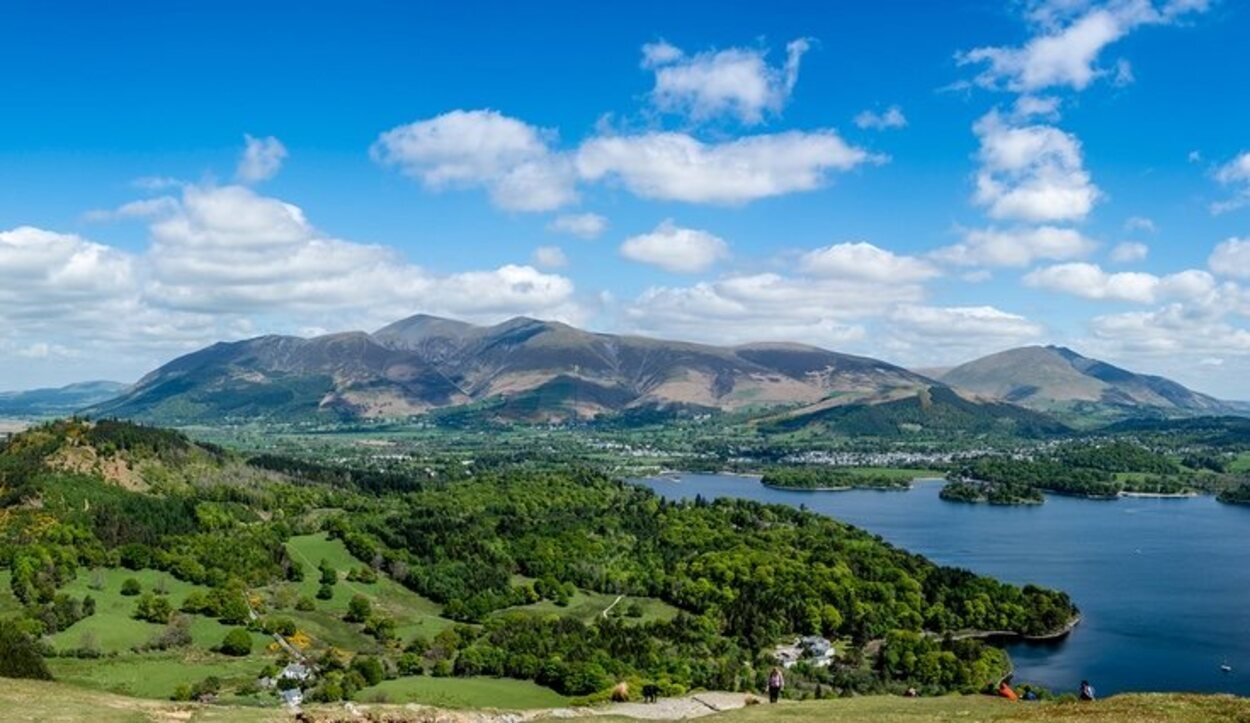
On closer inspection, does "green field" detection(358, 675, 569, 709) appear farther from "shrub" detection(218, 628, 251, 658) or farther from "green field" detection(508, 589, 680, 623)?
"green field" detection(508, 589, 680, 623)

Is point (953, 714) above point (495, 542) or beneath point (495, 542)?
above

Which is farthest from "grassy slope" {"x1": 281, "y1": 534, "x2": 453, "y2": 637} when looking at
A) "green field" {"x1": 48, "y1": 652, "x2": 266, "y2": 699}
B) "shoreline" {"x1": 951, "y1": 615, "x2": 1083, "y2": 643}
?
"shoreline" {"x1": 951, "y1": 615, "x2": 1083, "y2": 643}

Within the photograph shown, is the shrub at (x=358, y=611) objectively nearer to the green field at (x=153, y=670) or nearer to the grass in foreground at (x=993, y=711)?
the green field at (x=153, y=670)

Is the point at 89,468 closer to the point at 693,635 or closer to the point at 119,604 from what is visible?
the point at 119,604

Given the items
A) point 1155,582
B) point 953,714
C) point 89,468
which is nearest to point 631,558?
point 1155,582

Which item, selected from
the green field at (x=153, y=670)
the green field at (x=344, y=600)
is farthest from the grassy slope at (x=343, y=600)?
the green field at (x=153, y=670)

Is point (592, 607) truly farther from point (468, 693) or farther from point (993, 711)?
point (993, 711)

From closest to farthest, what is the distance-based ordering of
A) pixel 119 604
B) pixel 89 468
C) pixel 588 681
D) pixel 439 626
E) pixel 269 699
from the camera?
pixel 269 699 → pixel 588 681 → pixel 119 604 → pixel 439 626 → pixel 89 468
